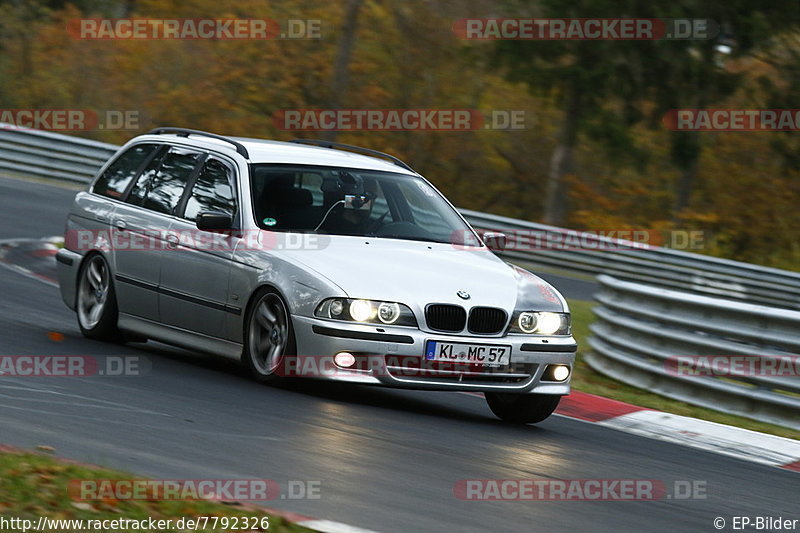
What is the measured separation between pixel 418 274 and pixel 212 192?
1.95 m

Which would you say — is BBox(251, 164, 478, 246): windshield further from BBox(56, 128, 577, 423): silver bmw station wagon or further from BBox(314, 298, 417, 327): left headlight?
BBox(314, 298, 417, 327): left headlight

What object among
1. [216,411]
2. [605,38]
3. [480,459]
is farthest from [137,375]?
[605,38]

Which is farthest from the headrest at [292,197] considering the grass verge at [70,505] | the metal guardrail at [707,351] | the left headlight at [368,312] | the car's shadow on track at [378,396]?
the grass verge at [70,505]

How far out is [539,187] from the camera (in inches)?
1531

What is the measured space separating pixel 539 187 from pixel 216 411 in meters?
31.5

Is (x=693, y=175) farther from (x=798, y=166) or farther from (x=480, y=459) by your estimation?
(x=480, y=459)

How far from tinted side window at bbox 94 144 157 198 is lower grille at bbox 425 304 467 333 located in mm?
3444

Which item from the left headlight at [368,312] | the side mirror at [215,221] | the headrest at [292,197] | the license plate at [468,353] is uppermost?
the headrest at [292,197]

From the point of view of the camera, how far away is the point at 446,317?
8477mm

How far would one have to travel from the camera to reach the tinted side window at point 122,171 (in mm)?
10891

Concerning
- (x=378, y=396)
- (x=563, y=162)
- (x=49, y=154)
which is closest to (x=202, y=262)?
(x=378, y=396)

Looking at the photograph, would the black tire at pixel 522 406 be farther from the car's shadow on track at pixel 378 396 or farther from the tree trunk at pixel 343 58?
the tree trunk at pixel 343 58

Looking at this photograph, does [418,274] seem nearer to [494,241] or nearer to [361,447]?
[494,241]

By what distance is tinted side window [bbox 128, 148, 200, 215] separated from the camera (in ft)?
33.5
